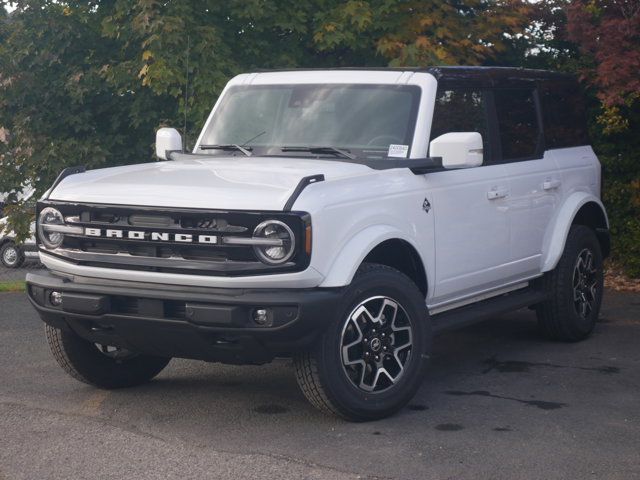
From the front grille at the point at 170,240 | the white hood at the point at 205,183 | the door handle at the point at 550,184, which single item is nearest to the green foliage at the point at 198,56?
the door handle at the point at 550,184

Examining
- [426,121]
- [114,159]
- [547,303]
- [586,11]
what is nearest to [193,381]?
[426,121]

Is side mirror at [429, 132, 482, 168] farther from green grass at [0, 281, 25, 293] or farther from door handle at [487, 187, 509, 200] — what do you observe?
green grass at [0, 281, 25, 293]

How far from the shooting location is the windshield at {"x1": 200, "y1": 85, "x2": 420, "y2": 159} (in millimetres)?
7188

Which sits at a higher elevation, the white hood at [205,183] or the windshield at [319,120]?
the windshield at [319,120]

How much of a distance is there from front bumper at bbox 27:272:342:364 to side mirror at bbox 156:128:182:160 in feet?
5.68

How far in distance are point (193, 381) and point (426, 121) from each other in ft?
7.42

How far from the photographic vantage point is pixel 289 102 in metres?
7.67

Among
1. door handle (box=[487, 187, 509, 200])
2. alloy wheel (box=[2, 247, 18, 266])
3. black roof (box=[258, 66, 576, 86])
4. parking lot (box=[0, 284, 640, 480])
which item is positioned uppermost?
black roof (box=[258, 66, 576, 86])

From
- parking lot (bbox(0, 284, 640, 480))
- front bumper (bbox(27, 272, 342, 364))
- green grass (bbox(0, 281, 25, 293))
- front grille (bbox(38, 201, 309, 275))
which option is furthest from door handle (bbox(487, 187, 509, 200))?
green grass (bbox(0, 281, 25, 293))

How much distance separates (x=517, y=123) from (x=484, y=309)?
1491mm

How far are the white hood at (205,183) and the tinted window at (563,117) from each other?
2.53 m

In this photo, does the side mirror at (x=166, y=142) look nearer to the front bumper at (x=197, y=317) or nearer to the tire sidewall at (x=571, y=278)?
the front bumper at (x=197, y=317)

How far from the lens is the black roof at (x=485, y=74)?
749 cm

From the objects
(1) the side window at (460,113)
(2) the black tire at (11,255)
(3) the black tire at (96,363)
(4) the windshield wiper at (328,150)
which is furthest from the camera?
(2) the black tire at (11,255)
